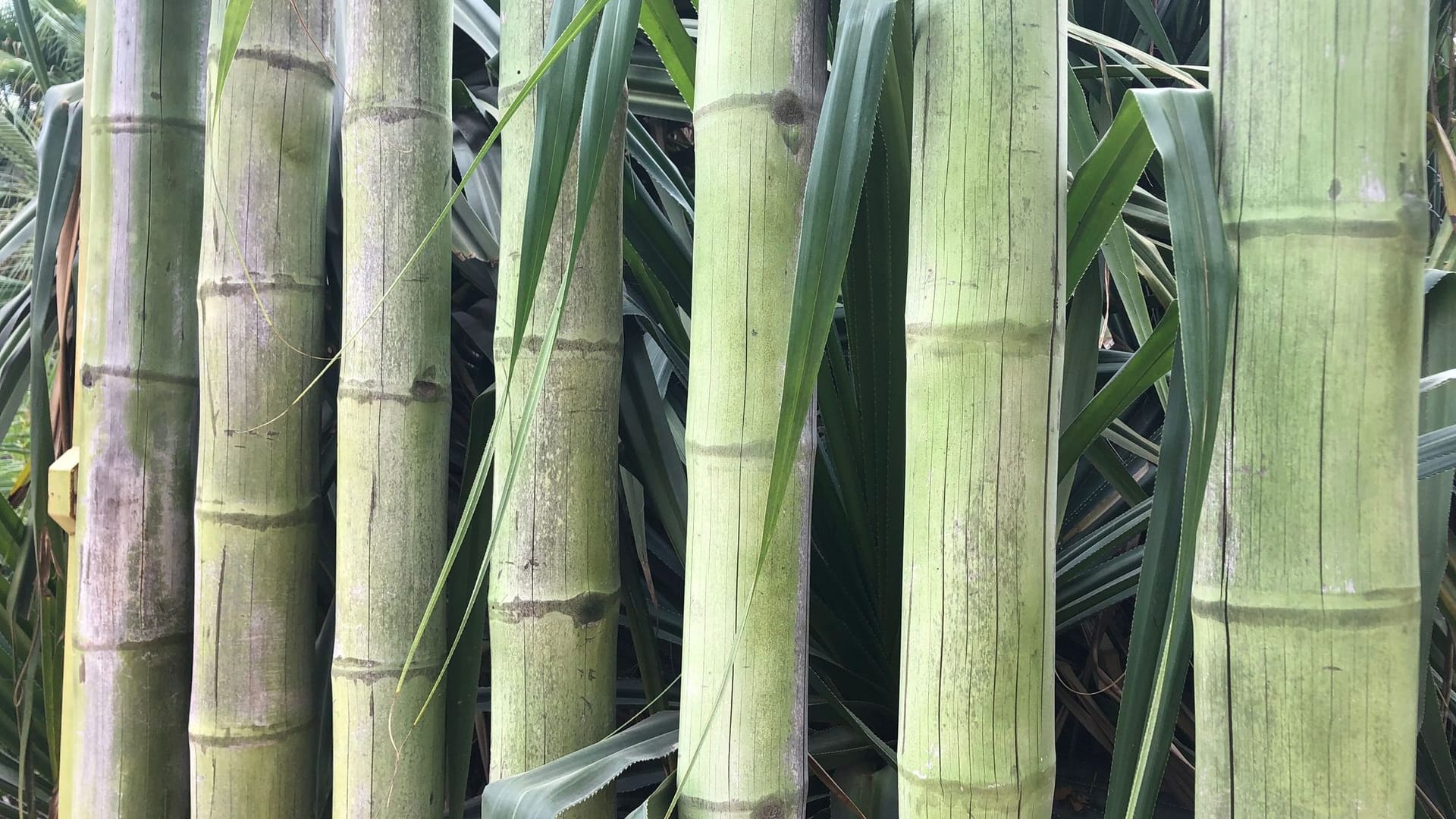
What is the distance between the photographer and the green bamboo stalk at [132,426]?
86 centimetres

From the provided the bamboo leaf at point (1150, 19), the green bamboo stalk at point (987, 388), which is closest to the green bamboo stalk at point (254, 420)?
the green bamboo stalk at point (987, 388)

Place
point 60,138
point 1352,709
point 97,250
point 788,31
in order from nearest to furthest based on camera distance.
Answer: point 1352,709 < point 788,31 < point 97,250 < point 60,138

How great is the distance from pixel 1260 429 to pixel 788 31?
328mm

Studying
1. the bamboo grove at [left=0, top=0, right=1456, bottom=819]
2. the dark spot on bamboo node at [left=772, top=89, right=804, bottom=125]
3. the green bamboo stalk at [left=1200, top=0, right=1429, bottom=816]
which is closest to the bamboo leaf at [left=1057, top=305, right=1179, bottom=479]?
the bamboo grove at [left=0, top=0, right=1456, bottom=819]

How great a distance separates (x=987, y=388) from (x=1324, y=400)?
145mm

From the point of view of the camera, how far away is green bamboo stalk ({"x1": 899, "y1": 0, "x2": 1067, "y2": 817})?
1.65 ft

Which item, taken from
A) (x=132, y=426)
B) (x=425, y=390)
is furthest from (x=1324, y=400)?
(x=132, y=426)

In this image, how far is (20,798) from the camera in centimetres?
88

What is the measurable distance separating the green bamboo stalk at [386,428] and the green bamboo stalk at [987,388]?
16.4 inches

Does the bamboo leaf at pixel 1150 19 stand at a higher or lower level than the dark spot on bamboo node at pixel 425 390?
higher

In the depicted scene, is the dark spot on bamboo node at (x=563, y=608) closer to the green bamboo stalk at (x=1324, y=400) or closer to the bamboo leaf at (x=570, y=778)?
the bamboo leaf at (x=570, y=778)

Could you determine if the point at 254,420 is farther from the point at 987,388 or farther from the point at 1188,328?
the point at 1188,328

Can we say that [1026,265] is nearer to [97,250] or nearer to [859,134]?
[859,134]

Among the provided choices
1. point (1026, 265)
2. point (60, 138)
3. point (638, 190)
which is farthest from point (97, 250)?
point (1026, 265)
